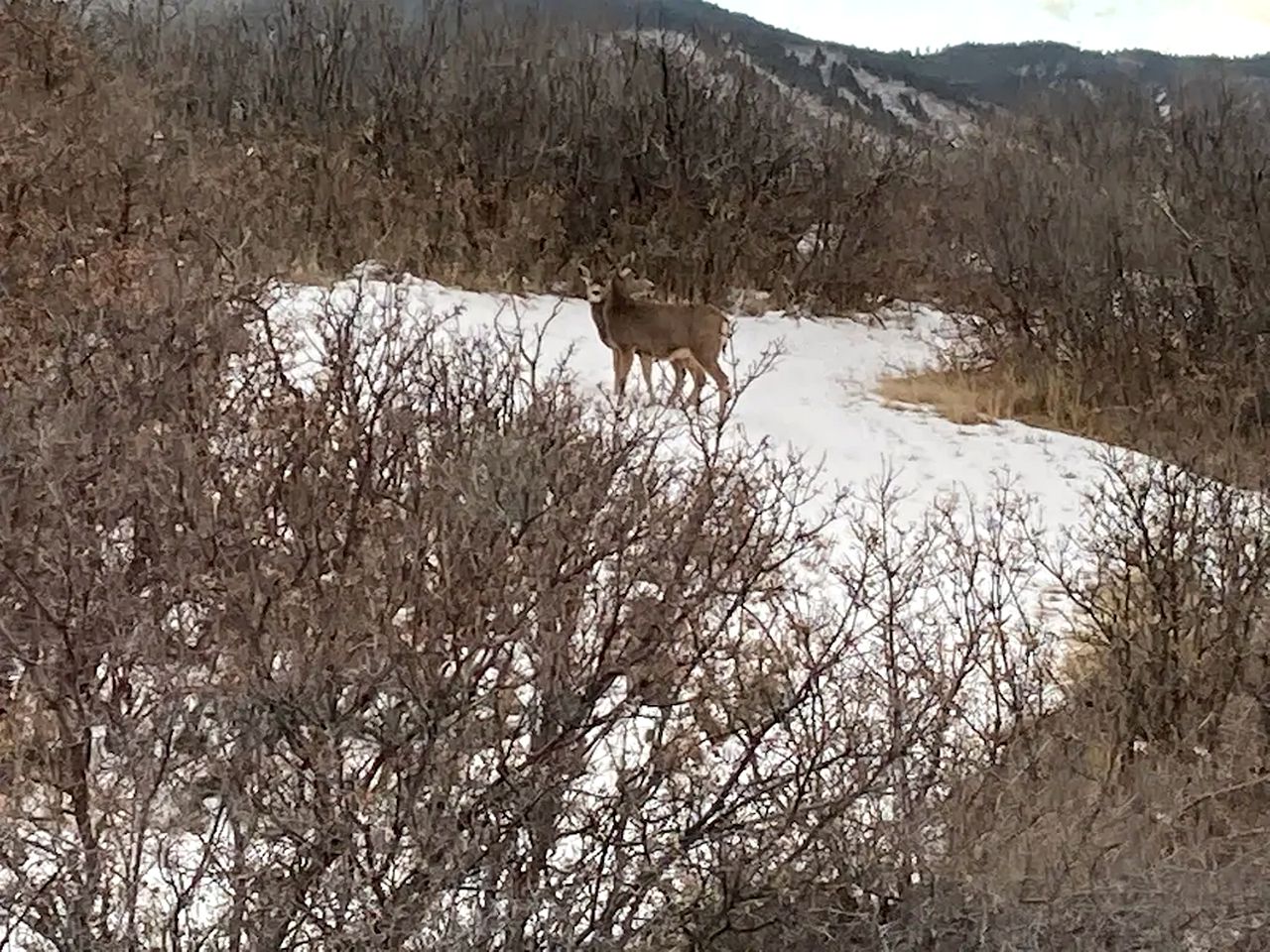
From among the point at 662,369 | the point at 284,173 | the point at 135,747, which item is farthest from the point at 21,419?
the point at 284,173

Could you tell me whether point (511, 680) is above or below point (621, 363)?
below

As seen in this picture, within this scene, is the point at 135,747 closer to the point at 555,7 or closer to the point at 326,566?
the point at 326,566

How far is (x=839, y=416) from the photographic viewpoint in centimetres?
976

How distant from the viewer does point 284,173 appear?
12.7 metres

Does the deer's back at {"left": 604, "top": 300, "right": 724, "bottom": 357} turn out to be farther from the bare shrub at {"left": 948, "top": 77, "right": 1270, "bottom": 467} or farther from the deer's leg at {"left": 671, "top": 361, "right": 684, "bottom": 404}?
the bare shrub at {"left": 948, "top": 77, "right": 1270, "bottom": 467}

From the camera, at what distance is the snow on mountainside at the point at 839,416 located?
769 centimetres

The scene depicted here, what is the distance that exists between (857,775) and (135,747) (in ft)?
6.38

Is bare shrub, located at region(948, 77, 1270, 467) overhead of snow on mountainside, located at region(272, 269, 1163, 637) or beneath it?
overhead

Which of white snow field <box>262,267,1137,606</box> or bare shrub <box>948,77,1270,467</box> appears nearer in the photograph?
white snow field <box>262,267,1137,606</box>

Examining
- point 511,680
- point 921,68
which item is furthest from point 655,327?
point 921,68

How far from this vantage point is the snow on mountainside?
25.2 feet

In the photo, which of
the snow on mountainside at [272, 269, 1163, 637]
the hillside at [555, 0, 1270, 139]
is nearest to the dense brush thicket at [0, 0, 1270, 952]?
the snow on mountainside at [272, 269, 1163, 637]

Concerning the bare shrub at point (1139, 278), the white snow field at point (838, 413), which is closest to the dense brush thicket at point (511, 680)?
the white snow field at point (838, 413)

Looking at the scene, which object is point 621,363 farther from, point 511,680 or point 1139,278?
point 511,680
